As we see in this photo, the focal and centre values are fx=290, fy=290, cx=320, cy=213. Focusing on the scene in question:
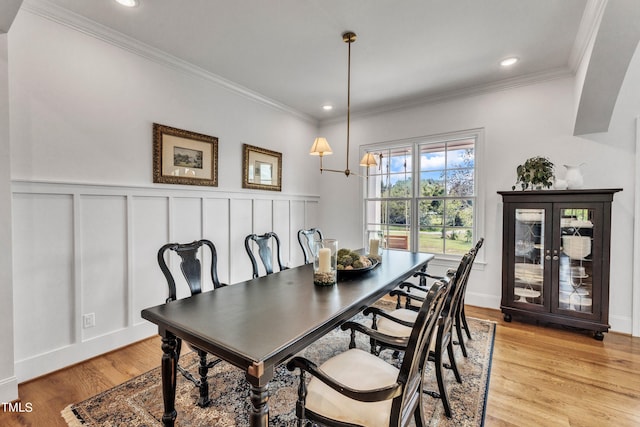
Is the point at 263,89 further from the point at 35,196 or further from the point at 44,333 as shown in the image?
the point at 44,333

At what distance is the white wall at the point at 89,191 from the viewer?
7.01ft

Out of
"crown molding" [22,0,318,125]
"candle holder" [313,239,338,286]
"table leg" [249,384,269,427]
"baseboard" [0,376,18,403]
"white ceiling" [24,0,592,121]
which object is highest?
"white ceiling" [24,0,592,121]

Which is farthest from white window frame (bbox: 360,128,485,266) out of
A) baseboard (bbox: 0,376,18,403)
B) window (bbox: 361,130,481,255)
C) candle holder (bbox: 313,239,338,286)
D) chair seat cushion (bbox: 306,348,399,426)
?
baseboard (bbox: 0,376,18,403)

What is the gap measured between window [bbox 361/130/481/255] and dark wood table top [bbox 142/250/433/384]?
2.07 metres

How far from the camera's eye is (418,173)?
4164mm

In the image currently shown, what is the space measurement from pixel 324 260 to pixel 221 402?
113cm

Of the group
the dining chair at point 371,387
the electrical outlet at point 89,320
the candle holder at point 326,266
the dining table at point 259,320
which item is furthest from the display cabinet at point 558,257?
the electrical outlet at point 89,320

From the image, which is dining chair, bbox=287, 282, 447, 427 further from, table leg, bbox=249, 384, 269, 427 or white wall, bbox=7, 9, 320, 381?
white wall, bbox=7, 9, 320, 381

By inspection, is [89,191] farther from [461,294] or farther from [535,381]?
[535,381]

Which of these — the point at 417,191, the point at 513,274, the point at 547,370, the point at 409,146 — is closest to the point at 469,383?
the point at 547,370

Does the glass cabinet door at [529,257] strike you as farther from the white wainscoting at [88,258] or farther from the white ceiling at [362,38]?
the white wainscoting at [88,258]

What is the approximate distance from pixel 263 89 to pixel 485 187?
3.08 meters

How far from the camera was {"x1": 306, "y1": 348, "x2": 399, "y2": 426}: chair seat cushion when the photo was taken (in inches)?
46.8

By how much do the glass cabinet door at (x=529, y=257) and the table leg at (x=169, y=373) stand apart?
11.0 feet
